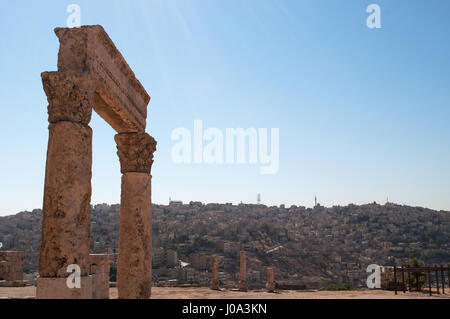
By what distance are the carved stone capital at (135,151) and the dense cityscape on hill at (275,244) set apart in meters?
27.6

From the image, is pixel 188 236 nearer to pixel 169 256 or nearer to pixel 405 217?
pixel 169 256

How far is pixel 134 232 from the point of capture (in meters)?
8.53

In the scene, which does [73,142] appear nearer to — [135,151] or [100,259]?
[135,151]

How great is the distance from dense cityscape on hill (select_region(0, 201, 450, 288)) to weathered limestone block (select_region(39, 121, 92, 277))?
30553 millimetres

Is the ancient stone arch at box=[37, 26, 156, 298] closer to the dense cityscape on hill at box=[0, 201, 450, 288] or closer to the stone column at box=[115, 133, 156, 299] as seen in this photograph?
the stone column at box=[115, 133, 156, 299]

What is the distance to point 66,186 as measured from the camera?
546 centimetres

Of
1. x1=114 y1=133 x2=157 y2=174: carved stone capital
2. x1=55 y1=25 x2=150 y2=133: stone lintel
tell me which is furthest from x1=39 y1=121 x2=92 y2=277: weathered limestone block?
x1=114 y1=133 x2=157 y2=174: carved stone capital

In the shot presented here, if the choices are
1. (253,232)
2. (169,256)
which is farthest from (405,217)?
(169,256)

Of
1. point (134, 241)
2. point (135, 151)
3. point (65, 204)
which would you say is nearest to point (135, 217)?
point (134, 241)

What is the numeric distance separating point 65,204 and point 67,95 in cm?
151

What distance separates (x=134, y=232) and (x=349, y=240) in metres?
72.9

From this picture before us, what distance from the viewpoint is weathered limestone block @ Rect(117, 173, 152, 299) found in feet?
27.6

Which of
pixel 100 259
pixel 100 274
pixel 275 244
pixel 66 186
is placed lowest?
pixel 275 244

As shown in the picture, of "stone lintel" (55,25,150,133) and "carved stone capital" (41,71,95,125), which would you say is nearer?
"carved stone capital" (41,71,95,125)
